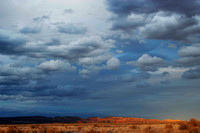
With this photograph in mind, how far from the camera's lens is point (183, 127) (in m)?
37.2

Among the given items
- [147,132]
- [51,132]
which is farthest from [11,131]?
[147,132]

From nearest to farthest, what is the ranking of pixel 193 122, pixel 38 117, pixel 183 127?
pixel 183 127 → pixel 193 122 → pixel 38 117

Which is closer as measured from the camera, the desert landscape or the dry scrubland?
the dry scrubland

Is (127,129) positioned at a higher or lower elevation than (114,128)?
higher

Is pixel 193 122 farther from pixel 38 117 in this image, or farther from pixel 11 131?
pixel 38 117

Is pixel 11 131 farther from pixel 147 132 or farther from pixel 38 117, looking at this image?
pixel 38 117

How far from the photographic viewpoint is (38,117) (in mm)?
168750

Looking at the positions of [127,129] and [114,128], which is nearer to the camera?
[127,129]

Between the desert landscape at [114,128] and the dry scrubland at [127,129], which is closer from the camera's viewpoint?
the dry scrubland at [127,129]

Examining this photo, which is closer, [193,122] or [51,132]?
[51,132]

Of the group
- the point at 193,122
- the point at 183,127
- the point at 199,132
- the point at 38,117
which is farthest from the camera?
the point at 38,117

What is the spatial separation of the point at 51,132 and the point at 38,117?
147989 millimetres

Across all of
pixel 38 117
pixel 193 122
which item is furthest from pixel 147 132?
pixel 38 117

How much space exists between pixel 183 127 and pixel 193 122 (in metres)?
5.19
